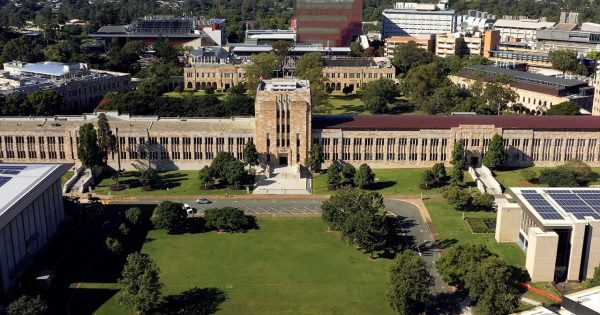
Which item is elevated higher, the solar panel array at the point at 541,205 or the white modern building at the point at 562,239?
the solar panel array at the point at 541,205

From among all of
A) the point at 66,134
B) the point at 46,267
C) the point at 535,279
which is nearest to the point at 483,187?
the point at 535,279

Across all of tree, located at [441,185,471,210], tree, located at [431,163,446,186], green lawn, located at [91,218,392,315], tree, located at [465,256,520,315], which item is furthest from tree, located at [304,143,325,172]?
tree, located at [465,256,520,315]

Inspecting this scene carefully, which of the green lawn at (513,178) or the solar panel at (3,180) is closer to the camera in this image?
the solar panel at (3,180)

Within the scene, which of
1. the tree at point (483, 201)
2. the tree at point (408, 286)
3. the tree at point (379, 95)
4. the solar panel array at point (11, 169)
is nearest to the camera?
the tree at point (408, 286)

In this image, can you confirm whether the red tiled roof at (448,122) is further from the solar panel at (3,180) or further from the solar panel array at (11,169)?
the solar panel at (3,180)

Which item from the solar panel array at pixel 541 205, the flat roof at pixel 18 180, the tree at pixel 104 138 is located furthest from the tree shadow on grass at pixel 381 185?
the flat roof at pixel 18 180

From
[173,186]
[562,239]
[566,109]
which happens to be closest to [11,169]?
[173,186]
